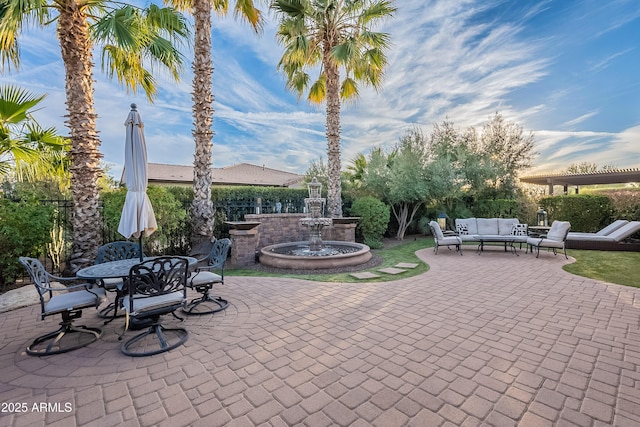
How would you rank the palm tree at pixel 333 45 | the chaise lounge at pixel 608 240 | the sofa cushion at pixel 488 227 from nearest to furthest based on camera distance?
1. the chaise lounge at pixel 608 240
2. the palm tree at pixel 333 45
3. the sofa cushion at pixel 488 227

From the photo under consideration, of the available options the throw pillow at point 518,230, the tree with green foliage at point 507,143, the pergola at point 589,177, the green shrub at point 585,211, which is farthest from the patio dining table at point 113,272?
the pergola at point 589,177

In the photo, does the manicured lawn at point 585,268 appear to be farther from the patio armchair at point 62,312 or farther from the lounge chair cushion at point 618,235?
the patio armchair at point 62,312

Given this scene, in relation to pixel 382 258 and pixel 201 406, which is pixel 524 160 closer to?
pixel 382 258

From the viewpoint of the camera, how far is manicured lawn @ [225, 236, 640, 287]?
644cm

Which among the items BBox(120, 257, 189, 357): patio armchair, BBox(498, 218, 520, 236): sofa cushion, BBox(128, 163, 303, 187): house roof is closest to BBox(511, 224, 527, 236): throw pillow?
BBox(498, 218, 520, 236): sofa cushion

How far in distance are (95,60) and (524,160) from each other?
64.3 ft

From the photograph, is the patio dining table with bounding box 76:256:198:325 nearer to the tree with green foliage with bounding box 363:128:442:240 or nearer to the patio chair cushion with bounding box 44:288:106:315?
the patio chair cushion with bounding box 44:288:106:315

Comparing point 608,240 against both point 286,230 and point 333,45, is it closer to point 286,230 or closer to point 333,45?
point 286,230

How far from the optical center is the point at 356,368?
281cm

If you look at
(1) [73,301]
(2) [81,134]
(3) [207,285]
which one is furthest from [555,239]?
(2) [81,134]

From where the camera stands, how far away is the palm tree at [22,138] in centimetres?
551

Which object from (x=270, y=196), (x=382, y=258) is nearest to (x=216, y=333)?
(x=382, y=258)

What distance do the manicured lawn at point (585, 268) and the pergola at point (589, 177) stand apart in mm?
9375

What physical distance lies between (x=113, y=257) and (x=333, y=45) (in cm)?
1004
